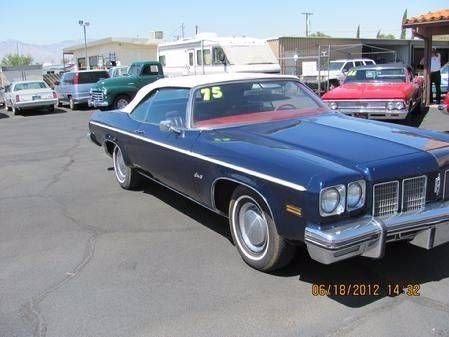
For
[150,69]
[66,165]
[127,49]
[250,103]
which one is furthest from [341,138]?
[127,49]

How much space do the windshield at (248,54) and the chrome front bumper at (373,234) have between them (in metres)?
16.5

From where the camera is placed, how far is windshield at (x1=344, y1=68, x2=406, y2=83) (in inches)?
500

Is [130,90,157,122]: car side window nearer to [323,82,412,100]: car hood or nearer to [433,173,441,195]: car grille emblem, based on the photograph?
[433,173,441,195]: car grille emblem

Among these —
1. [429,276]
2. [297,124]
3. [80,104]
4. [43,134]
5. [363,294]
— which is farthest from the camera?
[80,104]

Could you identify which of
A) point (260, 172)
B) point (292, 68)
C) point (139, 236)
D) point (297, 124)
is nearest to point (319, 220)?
point (260, 172)

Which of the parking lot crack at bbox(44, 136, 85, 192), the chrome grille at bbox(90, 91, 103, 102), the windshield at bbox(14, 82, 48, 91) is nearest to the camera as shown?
the parking lot crack at bbox(44, 136, 85, 192)

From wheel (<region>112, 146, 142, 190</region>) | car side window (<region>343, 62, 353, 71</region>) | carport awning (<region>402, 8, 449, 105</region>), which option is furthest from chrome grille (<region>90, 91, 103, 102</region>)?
wheel (<region>112, 146, 142, 190</region>)

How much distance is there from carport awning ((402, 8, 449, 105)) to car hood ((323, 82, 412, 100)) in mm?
3470

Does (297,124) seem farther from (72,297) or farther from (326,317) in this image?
(72,297)

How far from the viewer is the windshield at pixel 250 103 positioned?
5070mm

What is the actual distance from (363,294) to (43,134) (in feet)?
40.0

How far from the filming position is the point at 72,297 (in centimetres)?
395

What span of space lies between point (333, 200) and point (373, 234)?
343 millimetres

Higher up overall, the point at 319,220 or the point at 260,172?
the point at 260,172
